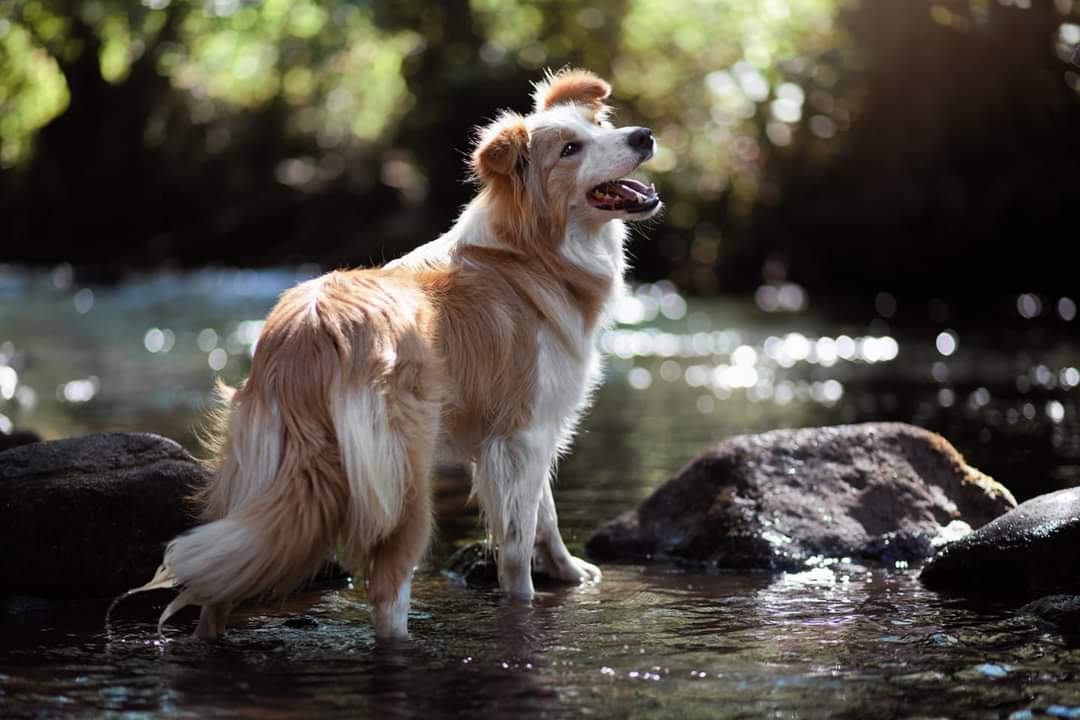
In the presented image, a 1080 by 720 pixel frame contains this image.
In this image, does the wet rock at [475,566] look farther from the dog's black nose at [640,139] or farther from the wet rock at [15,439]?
the wet rock at [15,439]

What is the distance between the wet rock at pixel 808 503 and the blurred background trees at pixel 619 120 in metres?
11.3

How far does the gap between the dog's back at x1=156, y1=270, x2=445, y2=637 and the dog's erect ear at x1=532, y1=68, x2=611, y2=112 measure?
1965mm

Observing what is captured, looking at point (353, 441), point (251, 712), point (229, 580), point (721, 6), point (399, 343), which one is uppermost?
point (721, 6)

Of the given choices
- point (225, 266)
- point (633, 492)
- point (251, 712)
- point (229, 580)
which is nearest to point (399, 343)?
point (229, 580)

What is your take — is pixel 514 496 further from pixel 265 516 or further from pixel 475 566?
pixel 265 516

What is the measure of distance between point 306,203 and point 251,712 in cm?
2121

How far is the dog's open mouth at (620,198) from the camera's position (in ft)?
20.7

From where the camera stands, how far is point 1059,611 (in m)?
5.25

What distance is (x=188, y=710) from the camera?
420cm

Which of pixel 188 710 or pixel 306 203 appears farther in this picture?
pixel 306 203

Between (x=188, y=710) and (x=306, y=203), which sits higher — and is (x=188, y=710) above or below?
below

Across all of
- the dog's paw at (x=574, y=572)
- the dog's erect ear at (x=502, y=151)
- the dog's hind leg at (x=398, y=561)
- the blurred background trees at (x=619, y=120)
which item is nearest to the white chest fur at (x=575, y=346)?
the dog's erect ear at (x=502, y=151)

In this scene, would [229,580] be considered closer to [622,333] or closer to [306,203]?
[622,333]

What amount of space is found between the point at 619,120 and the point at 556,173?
715 inches
